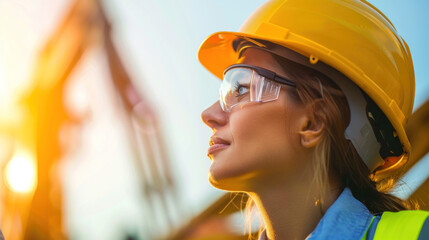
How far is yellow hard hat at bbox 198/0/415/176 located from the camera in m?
2.50

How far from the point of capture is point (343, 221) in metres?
2.23

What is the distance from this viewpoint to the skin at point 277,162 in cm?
241

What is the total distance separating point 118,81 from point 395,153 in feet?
30.7

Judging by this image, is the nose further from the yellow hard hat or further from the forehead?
the yellow hard hat

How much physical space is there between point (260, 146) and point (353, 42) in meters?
0.71

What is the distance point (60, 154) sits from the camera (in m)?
9.93

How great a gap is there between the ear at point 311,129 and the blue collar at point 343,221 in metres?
0.29

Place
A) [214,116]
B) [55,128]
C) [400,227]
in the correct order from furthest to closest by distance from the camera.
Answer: [55,128], [214,116], [400,227]

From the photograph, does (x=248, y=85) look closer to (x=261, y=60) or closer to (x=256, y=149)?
(x=261, y=60)

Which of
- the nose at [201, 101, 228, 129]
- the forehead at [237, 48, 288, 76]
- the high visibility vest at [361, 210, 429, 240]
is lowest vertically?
the high visibility vest at [361, 210, 429, 240]

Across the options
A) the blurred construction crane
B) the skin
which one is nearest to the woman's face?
the skin

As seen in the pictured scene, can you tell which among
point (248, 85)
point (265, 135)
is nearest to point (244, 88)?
point (248, 85)

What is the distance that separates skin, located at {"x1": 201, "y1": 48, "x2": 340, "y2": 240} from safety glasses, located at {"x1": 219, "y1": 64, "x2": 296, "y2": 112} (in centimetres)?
3

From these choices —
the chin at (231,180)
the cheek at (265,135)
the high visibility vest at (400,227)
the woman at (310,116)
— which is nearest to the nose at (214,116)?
the woman at (310,116)
